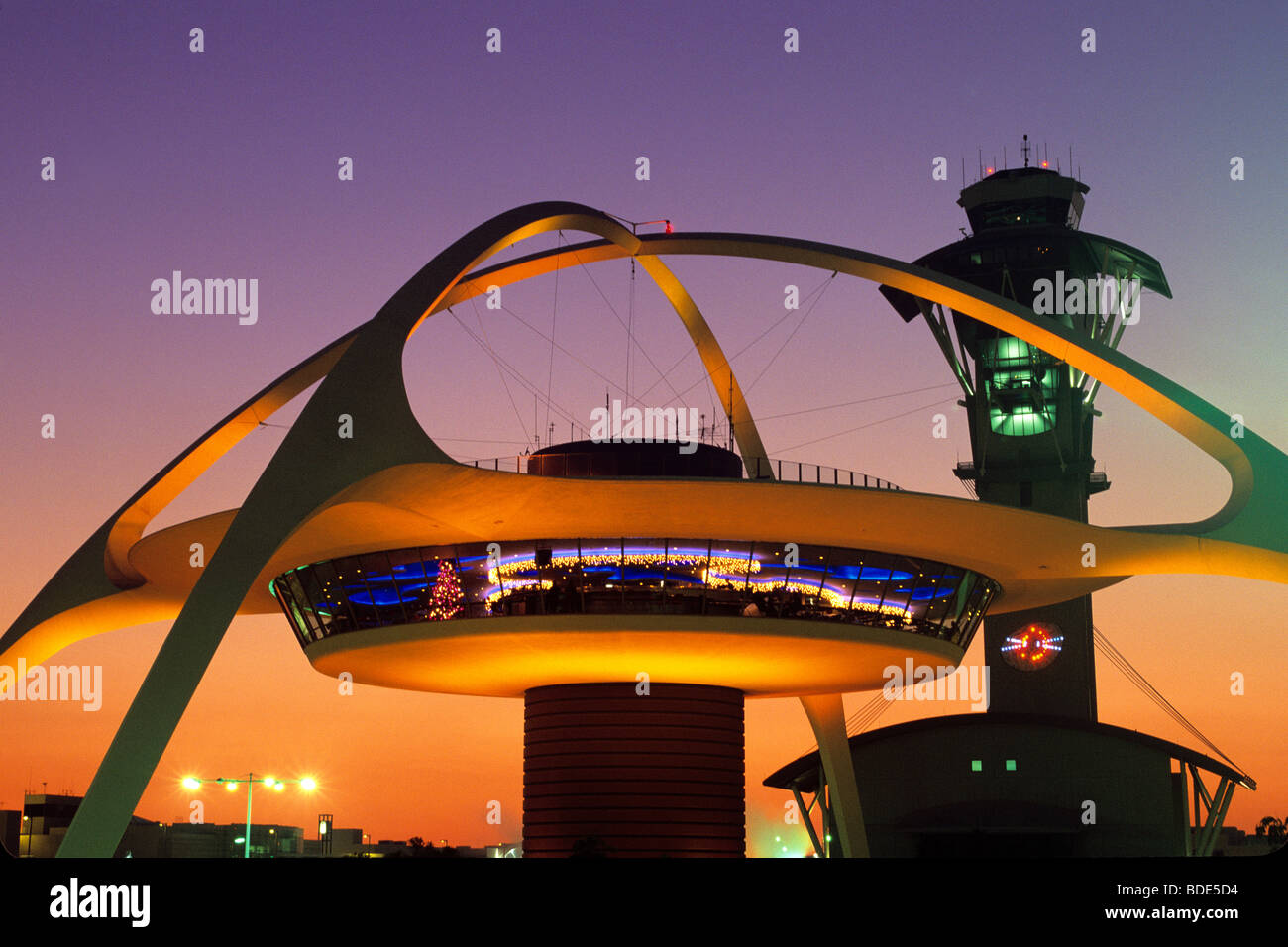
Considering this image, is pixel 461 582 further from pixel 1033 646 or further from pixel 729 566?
pixel 1033 646

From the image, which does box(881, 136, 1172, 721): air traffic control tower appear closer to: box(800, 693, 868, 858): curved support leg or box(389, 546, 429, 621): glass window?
box(800, 693, 868, 858): curved support leg

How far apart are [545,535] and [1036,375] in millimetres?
60288

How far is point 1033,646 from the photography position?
289 feet

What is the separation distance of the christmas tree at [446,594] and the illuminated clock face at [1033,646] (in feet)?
180

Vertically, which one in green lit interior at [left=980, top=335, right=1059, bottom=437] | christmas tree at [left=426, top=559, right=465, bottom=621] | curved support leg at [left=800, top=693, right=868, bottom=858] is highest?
green lit interior at [left=980, top=335, right=1059, bottom=437]

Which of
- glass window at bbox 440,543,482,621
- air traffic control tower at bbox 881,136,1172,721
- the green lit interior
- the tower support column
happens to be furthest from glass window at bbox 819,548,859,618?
the green lit interior

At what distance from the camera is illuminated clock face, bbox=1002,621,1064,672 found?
8769 cm

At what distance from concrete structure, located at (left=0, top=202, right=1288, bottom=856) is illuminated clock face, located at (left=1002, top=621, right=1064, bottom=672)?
38.4 meters

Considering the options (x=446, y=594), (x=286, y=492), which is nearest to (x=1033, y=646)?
(x=446, y=594)

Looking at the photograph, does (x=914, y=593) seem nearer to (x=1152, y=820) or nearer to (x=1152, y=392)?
(x=1152, y=392)

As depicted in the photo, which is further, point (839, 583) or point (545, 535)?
point (839, 583)
